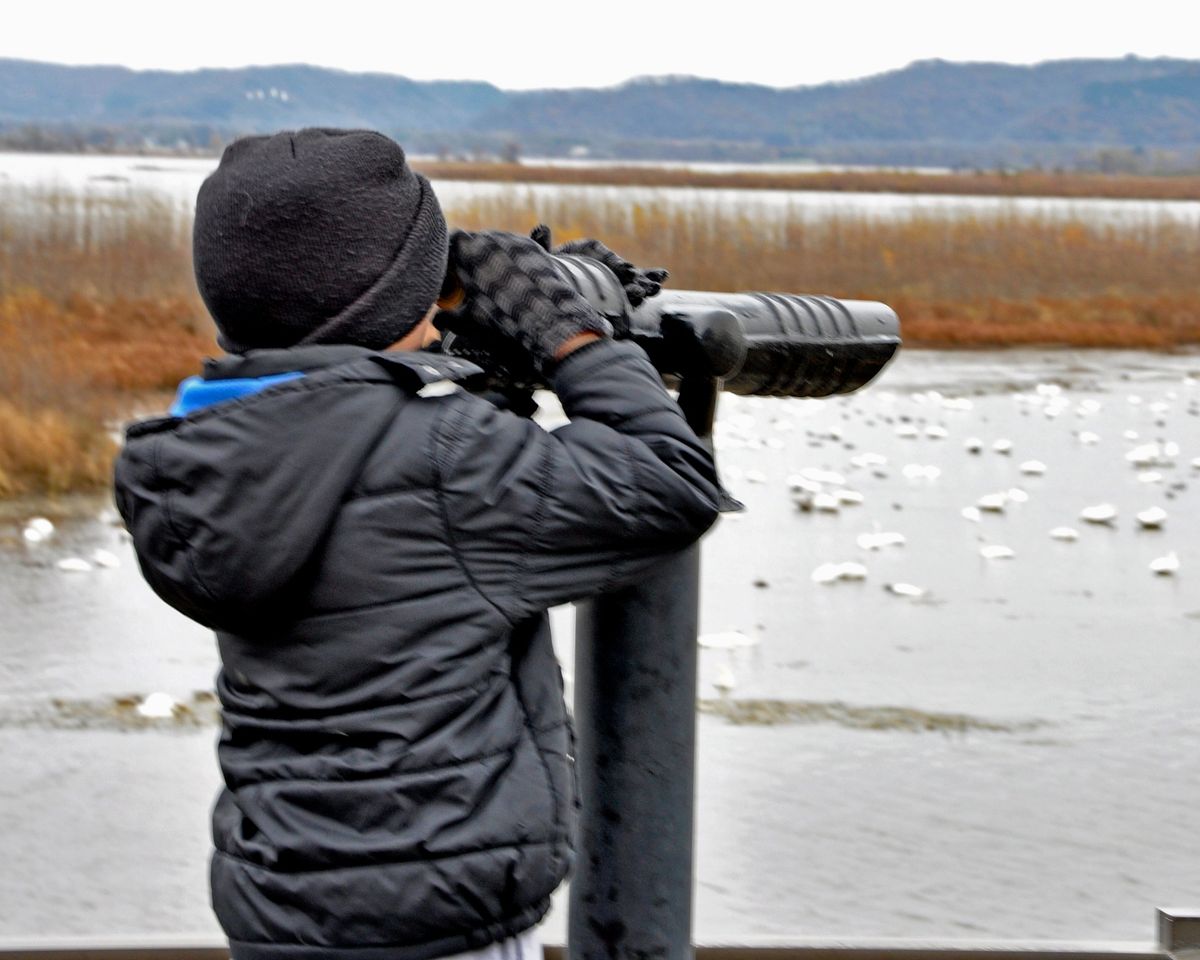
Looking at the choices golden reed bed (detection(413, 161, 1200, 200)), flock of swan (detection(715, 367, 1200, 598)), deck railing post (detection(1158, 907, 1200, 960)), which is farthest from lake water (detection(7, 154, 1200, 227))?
deck railing post (detection(1158, 907, 1200, 960))

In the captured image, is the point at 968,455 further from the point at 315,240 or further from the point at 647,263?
the point at 315,240

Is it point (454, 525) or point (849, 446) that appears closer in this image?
point (454, 525)

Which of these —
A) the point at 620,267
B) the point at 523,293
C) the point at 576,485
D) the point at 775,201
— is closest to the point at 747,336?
the point at 620,267

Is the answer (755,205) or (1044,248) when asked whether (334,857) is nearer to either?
(1044,248)

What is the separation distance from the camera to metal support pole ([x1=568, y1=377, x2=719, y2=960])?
7.42 ft

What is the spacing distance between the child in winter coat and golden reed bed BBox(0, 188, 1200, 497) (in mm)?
9163

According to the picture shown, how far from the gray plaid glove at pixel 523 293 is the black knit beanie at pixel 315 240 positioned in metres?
0.08

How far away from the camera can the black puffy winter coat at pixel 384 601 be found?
69.9 inches

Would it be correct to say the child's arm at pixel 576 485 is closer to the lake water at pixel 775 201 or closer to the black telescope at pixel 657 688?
the black telescope at pixel 657 688

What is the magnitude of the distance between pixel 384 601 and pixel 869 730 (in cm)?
425

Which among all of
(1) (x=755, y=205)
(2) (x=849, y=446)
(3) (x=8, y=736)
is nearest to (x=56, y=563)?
(3) (x=8, y=736)

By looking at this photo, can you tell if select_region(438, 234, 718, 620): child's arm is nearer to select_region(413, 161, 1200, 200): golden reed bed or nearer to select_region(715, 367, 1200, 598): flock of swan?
select_region(715, 367, 1200, 598): flock of swan

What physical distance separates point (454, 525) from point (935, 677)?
4996 millimetres

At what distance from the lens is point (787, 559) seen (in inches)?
346
